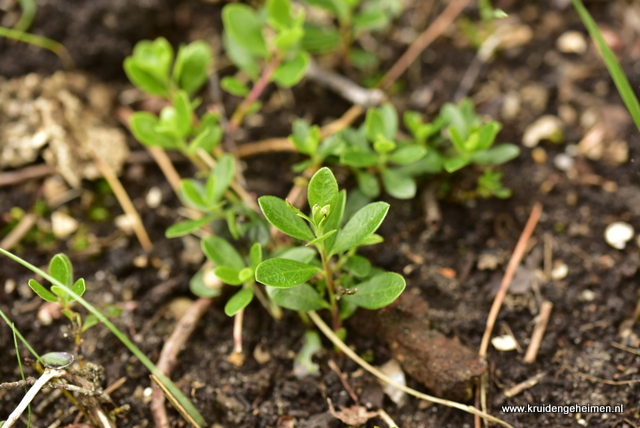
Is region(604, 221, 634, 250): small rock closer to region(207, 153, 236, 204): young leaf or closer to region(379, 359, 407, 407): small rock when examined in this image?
region(379, 359, 407, 407): small rock

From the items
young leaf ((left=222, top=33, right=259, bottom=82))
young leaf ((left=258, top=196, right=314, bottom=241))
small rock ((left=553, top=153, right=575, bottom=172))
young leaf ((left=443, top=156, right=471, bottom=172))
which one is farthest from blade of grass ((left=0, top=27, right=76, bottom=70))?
small rock ((left=553, top=153, right=575, bottom=172))

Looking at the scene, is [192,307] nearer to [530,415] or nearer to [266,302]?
[266,302]

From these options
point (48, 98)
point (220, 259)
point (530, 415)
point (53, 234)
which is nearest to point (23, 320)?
point (53, 234)

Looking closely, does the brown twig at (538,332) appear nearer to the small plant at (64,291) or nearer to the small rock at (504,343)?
the small rock at (504,343)

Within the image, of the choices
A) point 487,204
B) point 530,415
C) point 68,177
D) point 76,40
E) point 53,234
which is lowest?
point 530,415

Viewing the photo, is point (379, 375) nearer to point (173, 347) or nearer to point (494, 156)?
point (173, 347)

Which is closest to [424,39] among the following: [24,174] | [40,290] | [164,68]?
[164,68]
